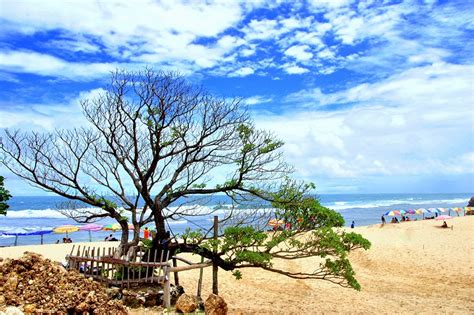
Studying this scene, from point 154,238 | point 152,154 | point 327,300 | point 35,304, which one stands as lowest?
point 327,300

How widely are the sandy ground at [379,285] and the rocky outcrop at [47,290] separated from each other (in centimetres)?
563

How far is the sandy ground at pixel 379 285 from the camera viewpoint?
15656mm

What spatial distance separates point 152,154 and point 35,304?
5.32 m

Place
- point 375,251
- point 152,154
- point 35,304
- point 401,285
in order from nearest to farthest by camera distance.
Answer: point 35,304 → point 152,154 → point 401,285 → point 375,251

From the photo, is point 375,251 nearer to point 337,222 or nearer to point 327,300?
point 327,300

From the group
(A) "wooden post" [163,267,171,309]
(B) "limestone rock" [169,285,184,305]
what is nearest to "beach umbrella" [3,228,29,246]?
(B) "limestone rock" [169,285,184,305]

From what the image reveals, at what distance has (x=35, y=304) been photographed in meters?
9.54

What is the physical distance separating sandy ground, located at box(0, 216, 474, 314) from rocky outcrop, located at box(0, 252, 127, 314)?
5.63 meters

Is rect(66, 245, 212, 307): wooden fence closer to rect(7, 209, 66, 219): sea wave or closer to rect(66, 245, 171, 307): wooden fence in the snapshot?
rect(66, 245, 171, 307): wooden fence

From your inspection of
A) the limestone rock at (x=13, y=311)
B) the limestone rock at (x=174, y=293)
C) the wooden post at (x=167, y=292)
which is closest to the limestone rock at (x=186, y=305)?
the wooden post at (x=167, y=292)

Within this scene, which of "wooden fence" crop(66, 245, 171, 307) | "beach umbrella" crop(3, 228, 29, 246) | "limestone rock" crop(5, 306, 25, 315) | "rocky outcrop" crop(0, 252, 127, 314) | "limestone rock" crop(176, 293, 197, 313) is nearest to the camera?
"limestone rock" crop(5, 306, 25, 315)

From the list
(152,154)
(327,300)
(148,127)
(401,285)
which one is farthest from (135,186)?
(401,285)

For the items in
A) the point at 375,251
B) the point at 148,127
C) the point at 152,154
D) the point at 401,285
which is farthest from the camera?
the point at 375,251

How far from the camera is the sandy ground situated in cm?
1566
